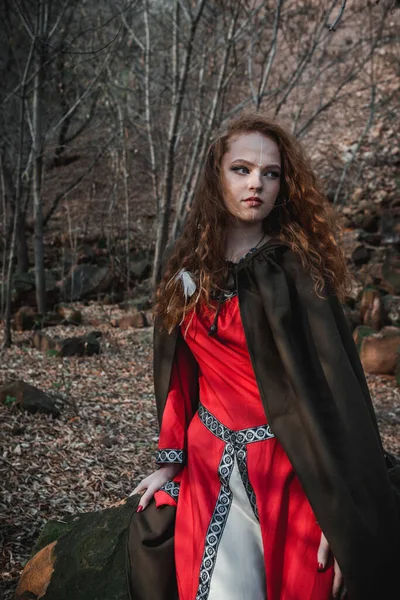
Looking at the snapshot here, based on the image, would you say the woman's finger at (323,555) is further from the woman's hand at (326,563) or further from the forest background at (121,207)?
the forest background at (121,207)

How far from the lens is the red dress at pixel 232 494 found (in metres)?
1.44

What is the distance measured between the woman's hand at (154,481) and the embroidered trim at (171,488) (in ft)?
0.05

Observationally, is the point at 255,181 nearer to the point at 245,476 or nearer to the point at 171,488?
the point at 245,476

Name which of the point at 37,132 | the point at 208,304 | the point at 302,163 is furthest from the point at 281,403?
the point at 37,132

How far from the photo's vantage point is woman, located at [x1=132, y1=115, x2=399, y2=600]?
4.59ft

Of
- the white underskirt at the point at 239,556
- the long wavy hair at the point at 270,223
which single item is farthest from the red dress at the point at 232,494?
the long wavy hair at the point at 270,223

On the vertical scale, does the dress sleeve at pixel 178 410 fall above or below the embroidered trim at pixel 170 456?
above

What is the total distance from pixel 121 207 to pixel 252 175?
1205 centimetres

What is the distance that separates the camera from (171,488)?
1.68 m

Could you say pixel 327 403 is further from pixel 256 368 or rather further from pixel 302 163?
pixel 302 163

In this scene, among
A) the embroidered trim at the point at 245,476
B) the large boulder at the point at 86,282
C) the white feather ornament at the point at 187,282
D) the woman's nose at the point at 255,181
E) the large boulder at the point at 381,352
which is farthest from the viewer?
the large boulder at the point at 86,282

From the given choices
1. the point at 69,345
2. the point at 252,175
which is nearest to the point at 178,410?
the point at 252,175

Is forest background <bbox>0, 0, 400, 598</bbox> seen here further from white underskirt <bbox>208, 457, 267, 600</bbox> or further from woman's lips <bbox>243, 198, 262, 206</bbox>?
white underskirt <bbox>208, 457, 267, 600</bbox>

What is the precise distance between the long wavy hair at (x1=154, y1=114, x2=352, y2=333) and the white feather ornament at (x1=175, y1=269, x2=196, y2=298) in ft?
0.05
